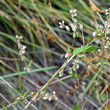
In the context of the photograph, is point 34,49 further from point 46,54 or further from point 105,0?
point 105,0

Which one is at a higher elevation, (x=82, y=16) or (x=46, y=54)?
(x=82, y=16)

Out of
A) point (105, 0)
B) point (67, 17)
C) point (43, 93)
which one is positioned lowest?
point (43, 93)

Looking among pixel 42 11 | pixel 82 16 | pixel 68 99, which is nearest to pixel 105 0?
pixel 82 16

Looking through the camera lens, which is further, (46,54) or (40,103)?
(46,54)

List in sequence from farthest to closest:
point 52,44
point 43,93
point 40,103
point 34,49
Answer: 1. point 52,44
2. point 34,49
3. point 40,103
4. point 43,93

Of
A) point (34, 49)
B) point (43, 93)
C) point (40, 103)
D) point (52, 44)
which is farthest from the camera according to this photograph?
point (52, 44)

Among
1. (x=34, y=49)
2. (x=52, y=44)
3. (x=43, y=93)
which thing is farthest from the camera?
(x=52, y=44)

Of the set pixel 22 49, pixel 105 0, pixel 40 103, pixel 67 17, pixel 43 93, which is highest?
pixel 105 0

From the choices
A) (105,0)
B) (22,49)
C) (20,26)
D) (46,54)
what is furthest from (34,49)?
(105,0)

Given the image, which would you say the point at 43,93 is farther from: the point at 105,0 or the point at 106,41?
the point at 105,0
